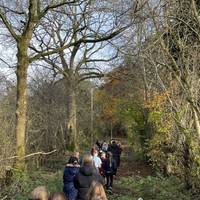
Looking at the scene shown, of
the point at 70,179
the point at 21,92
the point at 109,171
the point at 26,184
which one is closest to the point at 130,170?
the point at 109,171

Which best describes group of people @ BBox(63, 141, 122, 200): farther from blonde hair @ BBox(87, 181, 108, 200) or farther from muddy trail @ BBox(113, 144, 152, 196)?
muddy trail @ BBox(113, 144, 152, 196)

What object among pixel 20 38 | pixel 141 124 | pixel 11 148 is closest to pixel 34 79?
pixel 141 124

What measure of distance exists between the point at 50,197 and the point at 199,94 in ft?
33.0

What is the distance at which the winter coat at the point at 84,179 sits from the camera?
1064 cm

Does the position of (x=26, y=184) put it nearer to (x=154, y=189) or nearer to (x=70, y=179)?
(x=70, y=179)

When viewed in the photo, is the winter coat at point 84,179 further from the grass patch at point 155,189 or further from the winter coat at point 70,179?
the grass patch at point 155,189

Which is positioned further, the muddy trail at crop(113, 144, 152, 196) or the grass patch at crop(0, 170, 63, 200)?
the muddy trail at crop(113, 144, 152, 196)

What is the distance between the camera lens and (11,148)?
16.8 meters

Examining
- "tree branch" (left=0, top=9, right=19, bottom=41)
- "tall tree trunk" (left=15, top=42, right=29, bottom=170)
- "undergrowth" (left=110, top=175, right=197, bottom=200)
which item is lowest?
"undergrowth" (left=110, top=175, right=197, bottom=200)

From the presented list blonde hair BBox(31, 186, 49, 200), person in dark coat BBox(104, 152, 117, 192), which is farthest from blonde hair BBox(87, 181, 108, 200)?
person in dark coat BBox(104, 152, 117, 192)

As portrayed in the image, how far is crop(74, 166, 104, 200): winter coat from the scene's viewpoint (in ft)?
34.9

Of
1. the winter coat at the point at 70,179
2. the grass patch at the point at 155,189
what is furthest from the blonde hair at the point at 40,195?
the grass patch at the point at 155,189

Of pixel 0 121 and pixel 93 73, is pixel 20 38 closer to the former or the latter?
pixel 0 121

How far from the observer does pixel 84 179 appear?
10.8 metres
